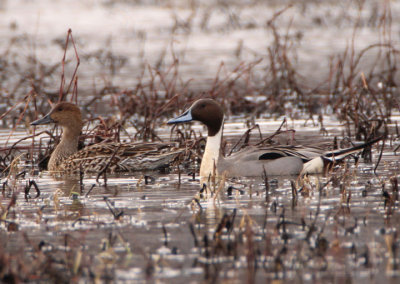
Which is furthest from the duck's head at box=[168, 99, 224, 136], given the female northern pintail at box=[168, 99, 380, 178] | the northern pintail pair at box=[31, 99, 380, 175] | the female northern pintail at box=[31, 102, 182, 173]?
the female northern pintail at box=[31, 102, 182, 173]

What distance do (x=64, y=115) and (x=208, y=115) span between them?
1.92 meters

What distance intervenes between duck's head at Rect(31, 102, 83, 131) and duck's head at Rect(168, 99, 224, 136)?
1.59 metres

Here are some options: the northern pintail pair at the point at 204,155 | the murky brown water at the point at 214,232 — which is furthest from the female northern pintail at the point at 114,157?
the murky brown water at the point at 214,232

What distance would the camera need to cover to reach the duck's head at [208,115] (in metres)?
7.98

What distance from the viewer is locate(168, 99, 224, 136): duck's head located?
7.98 m

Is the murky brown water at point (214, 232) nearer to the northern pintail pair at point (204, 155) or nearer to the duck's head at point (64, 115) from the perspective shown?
the northern pintail pair at point (204, 155)

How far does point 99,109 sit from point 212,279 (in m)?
9.79

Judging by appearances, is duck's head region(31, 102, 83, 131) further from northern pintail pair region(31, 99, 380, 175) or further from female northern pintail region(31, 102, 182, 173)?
female northern pintail region(31, 102, 182, 173)

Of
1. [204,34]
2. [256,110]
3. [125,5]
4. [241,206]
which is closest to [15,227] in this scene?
[241,206]

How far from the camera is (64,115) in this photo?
30.0ft

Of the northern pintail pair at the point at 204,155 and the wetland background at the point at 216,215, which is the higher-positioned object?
the northern pintail pair at the point at 204,155

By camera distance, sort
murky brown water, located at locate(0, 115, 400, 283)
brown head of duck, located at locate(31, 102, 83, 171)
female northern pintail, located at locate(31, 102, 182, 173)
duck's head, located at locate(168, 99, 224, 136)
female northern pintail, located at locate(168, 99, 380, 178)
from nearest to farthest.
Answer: murky brown water, located at locate(0, 115, 400, 283), female northern pintail, located at locate(168, 99, 380, 178), duck's head, located at locate(168, 99, 224, 136), female northern pintail, located at locate(31, 102, 182, 173), brown head of duck, located at locate(31, 102, 83, 171)

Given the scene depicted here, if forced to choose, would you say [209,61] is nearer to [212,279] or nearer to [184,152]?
[184,152]

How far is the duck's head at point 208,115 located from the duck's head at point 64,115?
5.22ft
